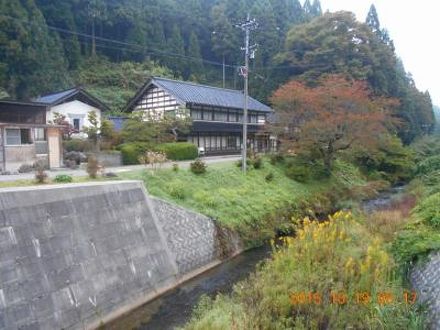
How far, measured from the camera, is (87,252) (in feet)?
34.1

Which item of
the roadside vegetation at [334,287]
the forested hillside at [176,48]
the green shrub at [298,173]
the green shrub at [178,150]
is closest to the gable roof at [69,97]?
the forested hillside at [176,48]

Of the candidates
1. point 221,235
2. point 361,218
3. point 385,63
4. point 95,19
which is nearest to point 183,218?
point 221,235

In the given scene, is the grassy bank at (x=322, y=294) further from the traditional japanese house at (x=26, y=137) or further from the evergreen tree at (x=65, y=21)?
the evergreen tree at (x=65, y=21)

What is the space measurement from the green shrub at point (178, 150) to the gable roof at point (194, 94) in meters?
6.52

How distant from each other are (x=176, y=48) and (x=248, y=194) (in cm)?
4361

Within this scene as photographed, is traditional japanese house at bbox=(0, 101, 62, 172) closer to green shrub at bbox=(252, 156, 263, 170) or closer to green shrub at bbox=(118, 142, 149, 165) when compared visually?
green shrub at bbox=(118, 142, 149, 165)

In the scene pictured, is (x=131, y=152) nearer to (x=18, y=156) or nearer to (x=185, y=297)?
(x=18, y=156)

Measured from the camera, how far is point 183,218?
47.8ft

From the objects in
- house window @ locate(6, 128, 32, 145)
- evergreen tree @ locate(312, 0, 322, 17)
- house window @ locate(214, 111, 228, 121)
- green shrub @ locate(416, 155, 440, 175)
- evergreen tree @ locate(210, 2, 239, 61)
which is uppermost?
evergreen tree @ locate(312, 0, 322, 17)

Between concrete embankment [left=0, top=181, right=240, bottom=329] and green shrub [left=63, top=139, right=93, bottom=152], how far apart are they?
12.7 meters

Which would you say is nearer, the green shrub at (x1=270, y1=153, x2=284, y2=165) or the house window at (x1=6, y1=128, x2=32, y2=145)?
the house window at (x1=6, y1=128, x2=32, y2=145)

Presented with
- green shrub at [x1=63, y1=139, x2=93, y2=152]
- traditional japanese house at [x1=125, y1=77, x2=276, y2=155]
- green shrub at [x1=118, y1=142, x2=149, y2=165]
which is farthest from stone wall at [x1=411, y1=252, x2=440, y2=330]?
traditional japanese house at [x1=125, y1=77, x2=276, y2=155]

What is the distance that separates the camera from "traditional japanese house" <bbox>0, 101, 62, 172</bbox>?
19125 millimetres

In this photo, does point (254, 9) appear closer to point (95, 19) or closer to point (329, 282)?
point (95, 19)
